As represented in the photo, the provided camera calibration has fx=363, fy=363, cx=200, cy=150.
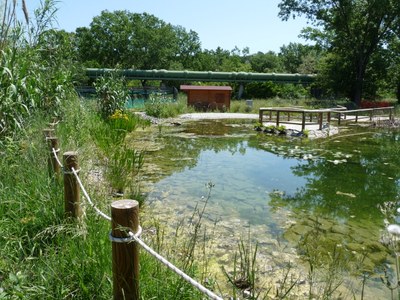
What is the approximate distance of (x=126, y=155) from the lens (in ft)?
15.4

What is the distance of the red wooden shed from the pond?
391 inches

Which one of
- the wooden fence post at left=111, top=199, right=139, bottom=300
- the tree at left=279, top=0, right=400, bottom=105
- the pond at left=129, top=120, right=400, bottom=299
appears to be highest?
the tree at left=279, top=0, right=400, bottom=105

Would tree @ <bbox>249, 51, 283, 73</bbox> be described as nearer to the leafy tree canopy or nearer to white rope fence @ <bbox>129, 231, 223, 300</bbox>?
the leafy tree canopy

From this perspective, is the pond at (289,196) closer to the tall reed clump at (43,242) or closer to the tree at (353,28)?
the tall reed clump at (43,242)

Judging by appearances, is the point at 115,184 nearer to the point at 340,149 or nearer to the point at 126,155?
the point at 126,155

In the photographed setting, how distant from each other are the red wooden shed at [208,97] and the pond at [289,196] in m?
9.94

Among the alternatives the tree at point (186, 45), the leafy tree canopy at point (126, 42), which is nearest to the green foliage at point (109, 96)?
the leafy tree canopy at point (126, 42)

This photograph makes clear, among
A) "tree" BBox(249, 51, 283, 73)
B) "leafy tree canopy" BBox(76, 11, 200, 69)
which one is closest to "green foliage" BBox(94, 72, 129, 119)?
"leafy tree canopy" BBox(76, 11, 200, 69)

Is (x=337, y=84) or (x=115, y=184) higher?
(x=337, y=84)

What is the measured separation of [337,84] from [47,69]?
73.1 ft

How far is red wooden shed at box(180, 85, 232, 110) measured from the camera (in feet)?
67.6

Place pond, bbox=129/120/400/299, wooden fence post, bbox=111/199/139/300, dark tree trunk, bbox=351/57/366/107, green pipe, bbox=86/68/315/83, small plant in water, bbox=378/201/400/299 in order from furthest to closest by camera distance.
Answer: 1. green pipe, bbox=86/68/315/83
2. dark tree trunk, bbox=351/57/366/107
3. pond, bbox=129/120/400/299
4. wooden fence post, bbox=111/199/139/300
5. small plant in water, bbox=378/201/400/299

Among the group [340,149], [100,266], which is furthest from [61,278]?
[340,149]

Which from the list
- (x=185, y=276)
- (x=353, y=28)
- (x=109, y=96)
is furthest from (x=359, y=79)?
(x=185, y=276)
